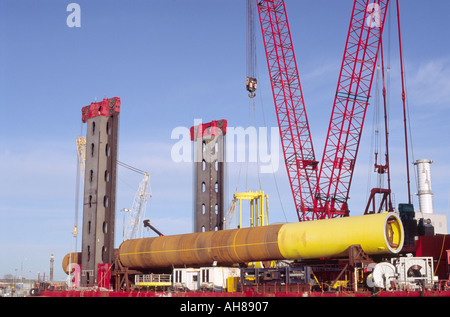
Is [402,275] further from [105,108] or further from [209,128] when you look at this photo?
[105,108]

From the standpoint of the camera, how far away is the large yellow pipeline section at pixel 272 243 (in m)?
43.5

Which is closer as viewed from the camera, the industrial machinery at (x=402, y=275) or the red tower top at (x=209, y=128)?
the industrial machinery at (x=402, y=275)

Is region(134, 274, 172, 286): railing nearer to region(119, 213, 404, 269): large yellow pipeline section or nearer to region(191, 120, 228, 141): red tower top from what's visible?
region(119, 213, 404, 269): large yellow pipeline section

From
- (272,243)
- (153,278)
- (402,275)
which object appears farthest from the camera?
(153,278)

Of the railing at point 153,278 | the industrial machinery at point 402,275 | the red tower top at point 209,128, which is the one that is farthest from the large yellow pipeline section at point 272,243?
the red tower top at point 209,128

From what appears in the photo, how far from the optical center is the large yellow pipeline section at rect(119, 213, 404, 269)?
43469 millimetres

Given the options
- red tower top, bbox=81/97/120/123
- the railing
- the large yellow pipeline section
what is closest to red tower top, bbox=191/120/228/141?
red tower top, bbox=81/97/120/123

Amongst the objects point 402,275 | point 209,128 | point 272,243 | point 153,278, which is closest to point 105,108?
point 209,128

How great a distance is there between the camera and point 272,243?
159 ft

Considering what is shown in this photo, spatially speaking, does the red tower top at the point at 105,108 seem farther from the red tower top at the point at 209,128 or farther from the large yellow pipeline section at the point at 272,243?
the large yellow pipeline section at the point at 272,243
